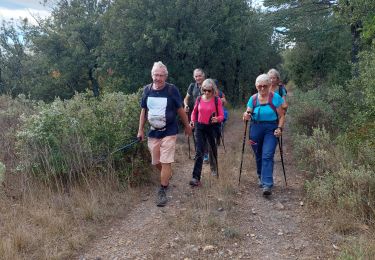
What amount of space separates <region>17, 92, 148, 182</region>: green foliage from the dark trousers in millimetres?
1230

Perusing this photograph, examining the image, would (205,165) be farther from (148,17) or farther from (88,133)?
(148,17)

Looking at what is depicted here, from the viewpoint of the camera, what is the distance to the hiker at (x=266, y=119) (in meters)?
5.32

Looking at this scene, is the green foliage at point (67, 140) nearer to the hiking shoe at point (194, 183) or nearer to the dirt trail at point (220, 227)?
the dirt trail at point (220, 227)

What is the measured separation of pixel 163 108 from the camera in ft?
16.7

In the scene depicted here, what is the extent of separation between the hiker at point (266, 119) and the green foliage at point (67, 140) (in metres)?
2.26

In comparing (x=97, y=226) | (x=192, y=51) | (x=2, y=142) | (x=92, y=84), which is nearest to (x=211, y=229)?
(x=97, y=226)

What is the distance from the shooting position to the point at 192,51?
14.9 m

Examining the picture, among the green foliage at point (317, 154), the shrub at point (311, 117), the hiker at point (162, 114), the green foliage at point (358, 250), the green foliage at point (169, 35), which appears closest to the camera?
the green foliage at point (358, 250)

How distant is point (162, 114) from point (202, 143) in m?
1.24

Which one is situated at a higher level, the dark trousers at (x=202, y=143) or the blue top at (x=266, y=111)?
the blue top at (x=266, y=111)

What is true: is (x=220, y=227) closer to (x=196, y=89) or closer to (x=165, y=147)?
(x=165, y=147)

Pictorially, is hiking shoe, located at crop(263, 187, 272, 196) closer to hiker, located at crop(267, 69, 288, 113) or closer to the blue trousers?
the blue trousers

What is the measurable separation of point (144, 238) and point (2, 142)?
Result: 3.45 meters

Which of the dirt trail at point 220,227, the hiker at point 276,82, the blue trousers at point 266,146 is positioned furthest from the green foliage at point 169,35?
the dirt trail at point 220,227
